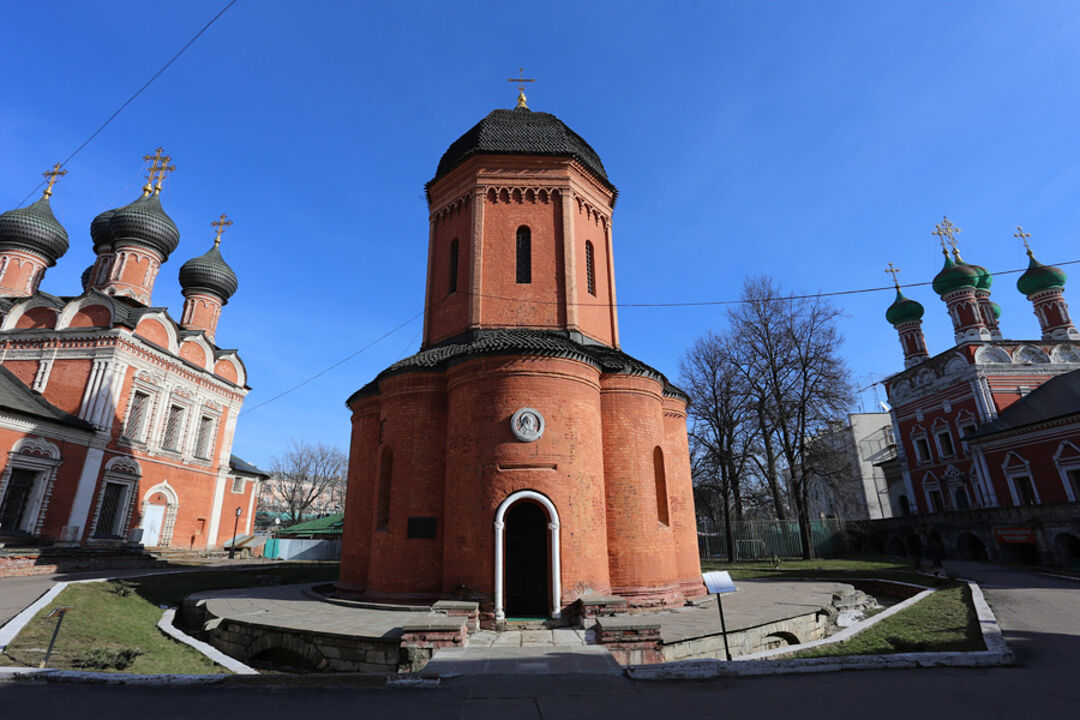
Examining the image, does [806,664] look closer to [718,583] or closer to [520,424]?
[718,583]

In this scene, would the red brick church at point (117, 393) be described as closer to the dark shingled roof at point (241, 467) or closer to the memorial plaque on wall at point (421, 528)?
the dark shingled roof at point (241, 467)

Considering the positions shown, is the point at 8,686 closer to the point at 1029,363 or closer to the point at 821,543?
the point at 821,543

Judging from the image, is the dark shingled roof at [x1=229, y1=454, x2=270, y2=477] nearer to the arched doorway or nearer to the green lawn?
the green lawn

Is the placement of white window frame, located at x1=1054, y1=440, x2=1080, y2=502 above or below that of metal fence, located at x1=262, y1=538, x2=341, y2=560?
above

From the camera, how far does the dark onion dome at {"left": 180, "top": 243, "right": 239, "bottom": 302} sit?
30.8 m

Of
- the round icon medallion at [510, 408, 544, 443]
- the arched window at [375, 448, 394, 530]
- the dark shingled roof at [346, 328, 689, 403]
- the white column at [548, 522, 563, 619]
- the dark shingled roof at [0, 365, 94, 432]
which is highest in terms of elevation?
the dark shingled roof at [0, 365, 94, 432]

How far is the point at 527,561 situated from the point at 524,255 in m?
8.13

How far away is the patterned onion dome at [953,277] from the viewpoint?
3338 cm

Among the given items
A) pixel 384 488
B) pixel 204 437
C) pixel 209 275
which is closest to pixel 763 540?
pixel 384 488

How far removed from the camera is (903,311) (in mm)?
38000

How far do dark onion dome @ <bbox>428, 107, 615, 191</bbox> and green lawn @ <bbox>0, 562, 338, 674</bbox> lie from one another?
42.5 feet

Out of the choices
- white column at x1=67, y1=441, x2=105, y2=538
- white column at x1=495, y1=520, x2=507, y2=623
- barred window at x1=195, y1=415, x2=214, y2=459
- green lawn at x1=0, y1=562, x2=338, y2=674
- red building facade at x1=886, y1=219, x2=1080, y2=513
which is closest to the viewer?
green lawn at x1=0, y1=562, x2=338, y2=674

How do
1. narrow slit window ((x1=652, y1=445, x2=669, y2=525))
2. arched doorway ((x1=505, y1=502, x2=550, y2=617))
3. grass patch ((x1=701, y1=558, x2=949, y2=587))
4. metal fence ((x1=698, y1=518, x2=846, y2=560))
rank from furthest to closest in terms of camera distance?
metal fence ((x1=698, y1=518, x2=846, y2=560)) → grass patch ((x1=701, y1=558, x2=949, y2=587)) → narrow slit window ((x1=652, y1=445, x2=669, y2=525)) → arched doorway ((x1=505, y1=502, x2=550, y2=617))

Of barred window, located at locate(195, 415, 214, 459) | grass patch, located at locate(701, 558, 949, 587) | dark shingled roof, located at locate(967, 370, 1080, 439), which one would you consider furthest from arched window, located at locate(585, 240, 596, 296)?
barred window, located at locate(195, 415, 214, 459)
